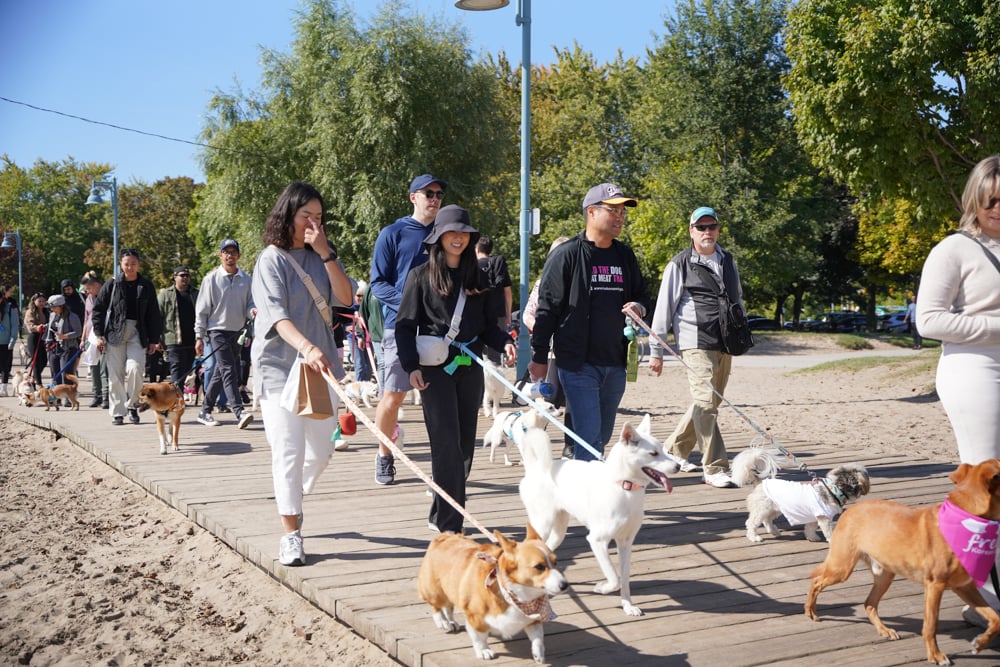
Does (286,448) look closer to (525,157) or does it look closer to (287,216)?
(287,216)

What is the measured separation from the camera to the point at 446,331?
15.4 feet

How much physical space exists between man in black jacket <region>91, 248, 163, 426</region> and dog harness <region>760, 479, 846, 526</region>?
313 inches

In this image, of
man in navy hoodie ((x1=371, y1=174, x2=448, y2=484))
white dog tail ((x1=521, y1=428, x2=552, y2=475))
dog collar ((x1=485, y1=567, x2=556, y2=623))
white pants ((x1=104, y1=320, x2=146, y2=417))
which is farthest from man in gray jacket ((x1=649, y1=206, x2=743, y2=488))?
white pants ((x1=104, y1=320, x2=146, y2=417))

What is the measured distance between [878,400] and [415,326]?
484 inches

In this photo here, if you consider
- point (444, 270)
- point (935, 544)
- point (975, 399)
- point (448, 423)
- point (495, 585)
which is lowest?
point (495, 585)

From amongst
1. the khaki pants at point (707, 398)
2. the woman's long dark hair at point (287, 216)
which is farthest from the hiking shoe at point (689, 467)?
the woman's long dark hair at point (287, 216)

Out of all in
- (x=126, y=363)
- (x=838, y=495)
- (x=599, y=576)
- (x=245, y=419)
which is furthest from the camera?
(x=126, y=363)

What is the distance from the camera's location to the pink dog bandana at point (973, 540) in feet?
10.8

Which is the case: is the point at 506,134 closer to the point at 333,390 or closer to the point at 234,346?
the point at 234,346

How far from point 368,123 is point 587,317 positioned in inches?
898

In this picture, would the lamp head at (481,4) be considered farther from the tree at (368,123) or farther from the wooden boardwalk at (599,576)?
the tree at (368,123)

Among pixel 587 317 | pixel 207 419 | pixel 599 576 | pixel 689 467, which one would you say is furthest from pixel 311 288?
pixel 207 419

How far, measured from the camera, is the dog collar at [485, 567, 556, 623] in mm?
3193

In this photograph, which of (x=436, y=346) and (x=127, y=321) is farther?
(x=127, y=321)
